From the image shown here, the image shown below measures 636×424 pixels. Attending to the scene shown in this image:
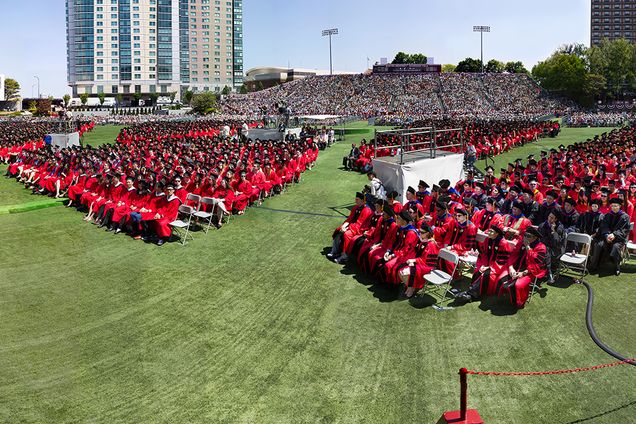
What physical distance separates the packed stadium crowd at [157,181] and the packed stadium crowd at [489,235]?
443cm

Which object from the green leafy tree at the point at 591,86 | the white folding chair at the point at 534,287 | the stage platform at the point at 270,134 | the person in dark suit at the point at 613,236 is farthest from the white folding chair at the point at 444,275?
the green leafy tree at the point at 591,86

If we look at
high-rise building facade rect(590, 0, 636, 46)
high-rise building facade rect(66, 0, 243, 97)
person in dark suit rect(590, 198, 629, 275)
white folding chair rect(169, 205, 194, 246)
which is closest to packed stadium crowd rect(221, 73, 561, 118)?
high-rise building facade rect(66, 0, 243, 97)

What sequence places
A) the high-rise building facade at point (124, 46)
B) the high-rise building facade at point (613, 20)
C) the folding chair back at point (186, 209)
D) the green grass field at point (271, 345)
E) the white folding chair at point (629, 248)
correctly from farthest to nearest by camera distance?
the high-rise building facade at point (613, 20), the high-rise building facade at point (124, 46), the folding chair back at point (186, 209), the white folding chair at point (629, 248), the green grass field at point (271, 345)

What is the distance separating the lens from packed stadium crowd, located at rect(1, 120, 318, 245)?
511 inches

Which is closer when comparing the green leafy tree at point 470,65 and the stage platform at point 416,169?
the stage platform at point 416,169

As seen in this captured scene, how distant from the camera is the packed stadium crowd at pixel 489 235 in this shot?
28.1ft

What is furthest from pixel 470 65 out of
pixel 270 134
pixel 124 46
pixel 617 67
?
pixel 270 134

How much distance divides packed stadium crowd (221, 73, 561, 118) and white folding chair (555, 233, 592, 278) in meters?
63.1

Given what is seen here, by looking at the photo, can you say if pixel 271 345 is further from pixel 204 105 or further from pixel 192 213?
pixel 204 105

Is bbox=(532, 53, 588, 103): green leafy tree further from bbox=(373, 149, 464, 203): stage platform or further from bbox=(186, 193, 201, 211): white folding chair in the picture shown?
bbox=(186, 193, 201, 211): white folding chair

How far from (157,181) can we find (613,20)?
176m

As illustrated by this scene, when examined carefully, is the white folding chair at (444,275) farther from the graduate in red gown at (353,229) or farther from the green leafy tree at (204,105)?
the green leafy tree at (204,105)

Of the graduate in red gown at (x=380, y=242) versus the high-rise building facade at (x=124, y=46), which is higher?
the high-rise building facade at (x=124, y=46)

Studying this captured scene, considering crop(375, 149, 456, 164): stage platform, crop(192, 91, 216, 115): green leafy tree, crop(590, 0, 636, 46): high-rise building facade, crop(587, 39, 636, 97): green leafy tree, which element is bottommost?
crop(375, 149, 456, 164): stage platform
